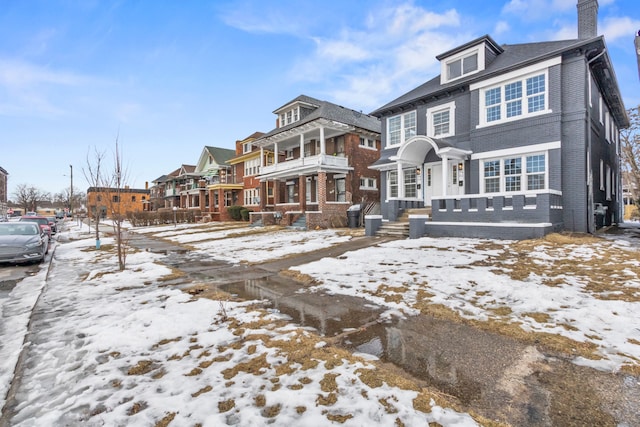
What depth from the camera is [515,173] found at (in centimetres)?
1326

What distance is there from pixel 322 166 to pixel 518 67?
1179 centimetres

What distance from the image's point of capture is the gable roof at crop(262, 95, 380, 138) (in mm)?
22750

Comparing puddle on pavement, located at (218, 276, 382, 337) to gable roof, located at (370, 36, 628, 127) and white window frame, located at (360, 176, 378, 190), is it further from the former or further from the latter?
white window frame, located at (360, 176, 378, 190)

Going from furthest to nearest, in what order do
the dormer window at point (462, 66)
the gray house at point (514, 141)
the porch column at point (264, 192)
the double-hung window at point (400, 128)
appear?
the porch column at point (264, 192), the double-hung window at point (400, 128), the dormer window at point (462, 66), the gray house at point (514, 141)

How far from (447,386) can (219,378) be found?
2.19m

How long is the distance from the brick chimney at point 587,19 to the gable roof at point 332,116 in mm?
12793

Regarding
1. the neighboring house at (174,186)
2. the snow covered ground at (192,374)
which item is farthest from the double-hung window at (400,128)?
the neighboring house at (174,186)

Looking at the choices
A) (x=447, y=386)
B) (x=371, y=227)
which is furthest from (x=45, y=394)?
(x=371, y=227)

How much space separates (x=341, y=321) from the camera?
179 inches

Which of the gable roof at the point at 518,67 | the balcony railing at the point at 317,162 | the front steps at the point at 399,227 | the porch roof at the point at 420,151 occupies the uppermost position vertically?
the gable roof at the point at 518,67

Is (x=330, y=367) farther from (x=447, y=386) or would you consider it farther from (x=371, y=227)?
(x=371, y=227)

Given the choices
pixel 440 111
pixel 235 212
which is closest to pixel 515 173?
pixel 440 111

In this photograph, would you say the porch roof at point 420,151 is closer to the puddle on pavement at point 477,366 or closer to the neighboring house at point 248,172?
the puddle on pavement at point 477,366

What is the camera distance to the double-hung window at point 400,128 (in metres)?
17.4
